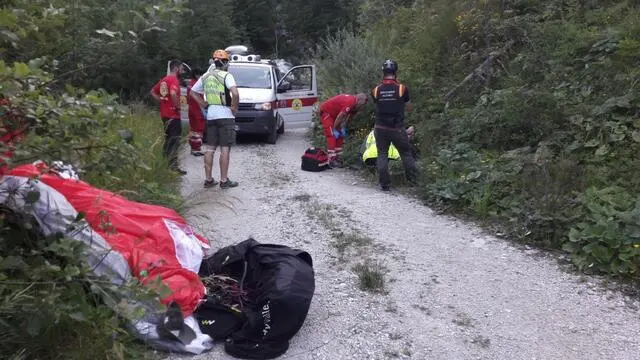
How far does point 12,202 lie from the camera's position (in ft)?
11.6

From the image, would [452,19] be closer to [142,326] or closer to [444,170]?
[444,170]

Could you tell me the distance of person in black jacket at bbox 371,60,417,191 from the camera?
28.5 feet

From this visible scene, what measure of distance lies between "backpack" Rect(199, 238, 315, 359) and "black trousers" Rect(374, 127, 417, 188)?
418 centimetres

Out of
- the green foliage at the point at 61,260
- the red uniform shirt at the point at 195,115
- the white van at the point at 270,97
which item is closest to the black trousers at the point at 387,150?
the red uniform shirt at the point at 195,115

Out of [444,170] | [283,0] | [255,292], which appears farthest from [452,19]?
[283,0]

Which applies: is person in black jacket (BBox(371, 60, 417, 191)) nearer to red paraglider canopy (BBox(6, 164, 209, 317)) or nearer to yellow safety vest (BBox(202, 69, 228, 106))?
yellow safety vest (BBox(202, 69, 228, 106))

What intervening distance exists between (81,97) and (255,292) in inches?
76.1

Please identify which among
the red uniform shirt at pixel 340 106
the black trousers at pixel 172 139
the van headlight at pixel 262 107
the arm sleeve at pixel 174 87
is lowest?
the black trousers at pixel 172 139

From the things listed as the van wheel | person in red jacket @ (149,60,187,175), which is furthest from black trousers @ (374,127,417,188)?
the van wheel

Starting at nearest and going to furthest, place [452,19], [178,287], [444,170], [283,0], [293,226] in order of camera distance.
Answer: [178,287] → [293,226] → [444,170] → [452,19] → [283,0]

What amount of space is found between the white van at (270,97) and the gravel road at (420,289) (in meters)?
5.56

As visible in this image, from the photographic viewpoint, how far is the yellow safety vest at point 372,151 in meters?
9.46

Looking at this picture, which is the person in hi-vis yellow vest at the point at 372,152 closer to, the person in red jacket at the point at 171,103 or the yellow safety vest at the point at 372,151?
the yellow safety vest at the point at 372,151

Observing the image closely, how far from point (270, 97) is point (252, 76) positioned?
1134mm
